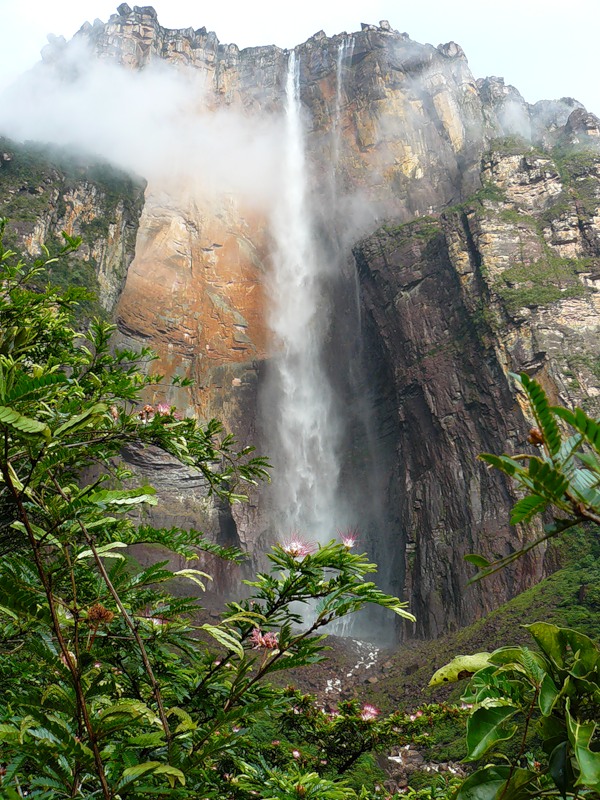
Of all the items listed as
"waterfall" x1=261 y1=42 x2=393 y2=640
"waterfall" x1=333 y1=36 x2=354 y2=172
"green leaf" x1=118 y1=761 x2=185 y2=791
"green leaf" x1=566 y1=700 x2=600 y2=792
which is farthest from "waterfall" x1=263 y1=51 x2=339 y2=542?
"green leaf" x1=566 y1=700 x2=600 y2=792

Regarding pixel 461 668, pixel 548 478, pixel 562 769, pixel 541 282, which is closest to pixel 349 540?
pixel 461 668

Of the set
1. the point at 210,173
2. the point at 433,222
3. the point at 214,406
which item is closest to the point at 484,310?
the point at 433,222

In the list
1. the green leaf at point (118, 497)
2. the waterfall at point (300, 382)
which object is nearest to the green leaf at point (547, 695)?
the green leaf at point (118, 497)

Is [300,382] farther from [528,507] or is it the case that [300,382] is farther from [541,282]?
[528,507]

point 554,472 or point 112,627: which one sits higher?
point 554,472

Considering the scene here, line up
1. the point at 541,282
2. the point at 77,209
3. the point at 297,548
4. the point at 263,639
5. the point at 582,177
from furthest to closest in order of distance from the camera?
1. the point at 77,209
2. the point at 582,177
3. the point at 541,282
4. the point at 263,639
5. the point at 297,548

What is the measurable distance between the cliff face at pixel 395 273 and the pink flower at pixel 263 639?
17167mm

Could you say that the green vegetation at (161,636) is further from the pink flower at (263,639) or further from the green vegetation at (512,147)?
the green vegetation at (512,147)

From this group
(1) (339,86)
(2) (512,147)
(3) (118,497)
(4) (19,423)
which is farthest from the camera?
(1) (339,86)

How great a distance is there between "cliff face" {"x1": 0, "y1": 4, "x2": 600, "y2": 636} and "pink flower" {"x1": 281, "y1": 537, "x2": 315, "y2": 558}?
57.0 feet

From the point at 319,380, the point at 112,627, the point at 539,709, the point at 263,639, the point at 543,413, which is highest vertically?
the point at 319,380

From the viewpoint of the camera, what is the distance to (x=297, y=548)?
5.36 feet

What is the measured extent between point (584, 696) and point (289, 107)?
41524 millimetres

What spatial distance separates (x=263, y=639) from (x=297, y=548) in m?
0.41
